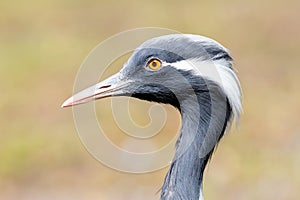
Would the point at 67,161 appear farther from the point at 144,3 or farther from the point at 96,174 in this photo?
the point at 144,3

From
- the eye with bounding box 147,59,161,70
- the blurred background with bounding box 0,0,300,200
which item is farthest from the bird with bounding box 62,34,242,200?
the blurred background with bounding box 0,0,300,200

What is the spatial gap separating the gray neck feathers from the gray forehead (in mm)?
233

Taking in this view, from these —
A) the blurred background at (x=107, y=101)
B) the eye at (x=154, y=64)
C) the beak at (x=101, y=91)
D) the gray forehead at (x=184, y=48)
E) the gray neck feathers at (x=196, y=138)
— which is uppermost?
the gray forehead at (x=184, y=48)

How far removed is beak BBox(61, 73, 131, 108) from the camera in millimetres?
6457

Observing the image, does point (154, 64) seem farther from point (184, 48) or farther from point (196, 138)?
point (196, 138)

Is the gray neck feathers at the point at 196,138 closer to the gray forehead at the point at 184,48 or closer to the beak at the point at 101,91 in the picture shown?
the gray forehead at the point at 184,48

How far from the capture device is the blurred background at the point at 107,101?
11.7 m

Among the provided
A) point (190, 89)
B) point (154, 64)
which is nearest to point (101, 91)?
point (154, 64)

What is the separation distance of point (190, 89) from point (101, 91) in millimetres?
642

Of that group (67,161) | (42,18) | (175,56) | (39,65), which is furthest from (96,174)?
(42,18)

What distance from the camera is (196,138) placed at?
21.0ft

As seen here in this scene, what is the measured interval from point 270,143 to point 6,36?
6.65m

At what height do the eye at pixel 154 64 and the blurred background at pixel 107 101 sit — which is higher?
the eye at pixel 154 64

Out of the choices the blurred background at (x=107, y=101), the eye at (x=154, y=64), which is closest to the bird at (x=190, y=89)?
the eye at (x=154, y=64)
